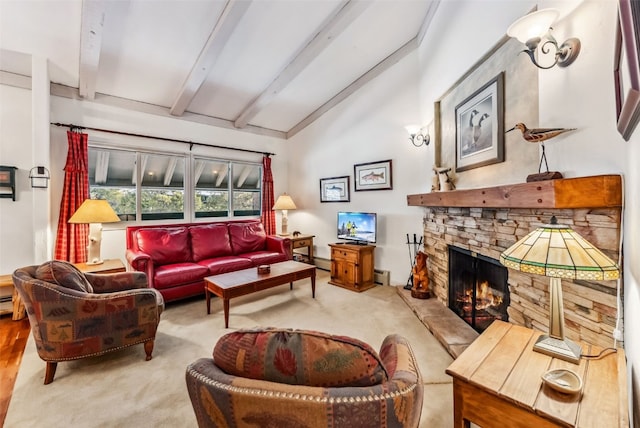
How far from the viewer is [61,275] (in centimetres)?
199

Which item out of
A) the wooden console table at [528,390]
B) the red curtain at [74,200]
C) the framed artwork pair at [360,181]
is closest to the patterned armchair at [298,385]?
the wooden console table at [528,390]

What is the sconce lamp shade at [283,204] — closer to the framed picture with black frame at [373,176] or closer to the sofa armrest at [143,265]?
the framed picture with black frame at [373,176]

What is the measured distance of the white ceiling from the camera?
265 centimetres

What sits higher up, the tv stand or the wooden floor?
the tv stand

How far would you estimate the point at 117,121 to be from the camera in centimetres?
394

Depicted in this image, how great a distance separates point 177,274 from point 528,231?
3499mm

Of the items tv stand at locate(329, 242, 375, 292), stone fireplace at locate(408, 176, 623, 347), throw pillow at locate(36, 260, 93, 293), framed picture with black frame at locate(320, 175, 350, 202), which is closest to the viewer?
stone fireplace at locate(408, 176, 623, 347)

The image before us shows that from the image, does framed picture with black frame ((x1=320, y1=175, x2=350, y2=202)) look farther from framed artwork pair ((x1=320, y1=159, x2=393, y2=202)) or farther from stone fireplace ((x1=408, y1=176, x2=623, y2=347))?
stone fireplace ((x1=408, y1=176, x2=623, y2=347))

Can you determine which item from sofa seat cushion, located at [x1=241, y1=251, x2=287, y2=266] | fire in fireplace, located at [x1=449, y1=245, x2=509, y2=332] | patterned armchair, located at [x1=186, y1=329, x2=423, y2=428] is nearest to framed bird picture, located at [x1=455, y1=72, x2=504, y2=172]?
fire in fireplace, located at [x1=449, y1=245, x2=509, y2=332]

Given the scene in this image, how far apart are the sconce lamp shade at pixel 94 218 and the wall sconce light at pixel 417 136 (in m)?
3.75

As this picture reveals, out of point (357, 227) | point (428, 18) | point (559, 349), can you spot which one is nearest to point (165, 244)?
point (357, 227)

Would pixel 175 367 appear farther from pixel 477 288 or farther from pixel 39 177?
pixel 39 177

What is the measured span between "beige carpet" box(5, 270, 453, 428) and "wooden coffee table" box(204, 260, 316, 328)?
1.01ft

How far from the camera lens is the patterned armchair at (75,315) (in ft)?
6.15
